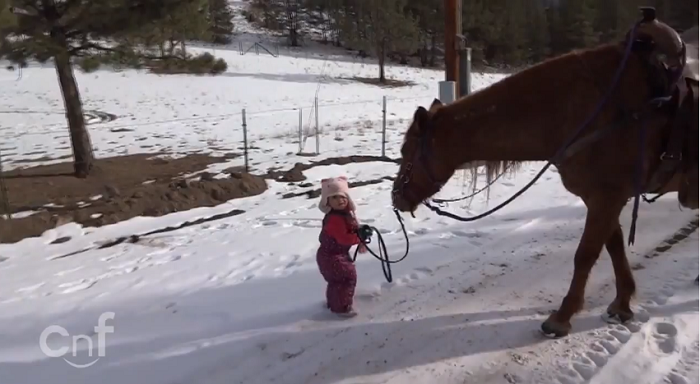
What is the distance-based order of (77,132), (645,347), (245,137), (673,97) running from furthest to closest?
(77,132)
(245,137)
(645,347)
(673,97)

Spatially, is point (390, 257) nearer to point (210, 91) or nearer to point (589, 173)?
point (589, 173)

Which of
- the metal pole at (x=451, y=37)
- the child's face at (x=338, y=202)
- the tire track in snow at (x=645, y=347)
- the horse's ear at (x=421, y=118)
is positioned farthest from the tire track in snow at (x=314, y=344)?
the metal pole at (x=451, y=37)

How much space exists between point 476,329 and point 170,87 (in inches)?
863

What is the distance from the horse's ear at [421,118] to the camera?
3071 millimetres

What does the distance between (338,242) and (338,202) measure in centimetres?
27

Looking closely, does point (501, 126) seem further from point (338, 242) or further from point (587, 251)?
point (338, 242)

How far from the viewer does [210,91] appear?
861 inches

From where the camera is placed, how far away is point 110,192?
7.32 meters

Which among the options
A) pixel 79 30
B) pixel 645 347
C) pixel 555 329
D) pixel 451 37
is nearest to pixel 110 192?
pixel 79 30

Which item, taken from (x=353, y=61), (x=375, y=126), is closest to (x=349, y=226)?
(x=375, y=126)

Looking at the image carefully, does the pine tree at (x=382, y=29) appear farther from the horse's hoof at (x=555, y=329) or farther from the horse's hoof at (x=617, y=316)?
the horse's hoof at (x=555, y=329)

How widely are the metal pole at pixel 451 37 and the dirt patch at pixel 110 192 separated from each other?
3.15m

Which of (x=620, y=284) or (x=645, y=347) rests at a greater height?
(x=620, y=284)

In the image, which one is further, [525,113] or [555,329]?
[555,329]
